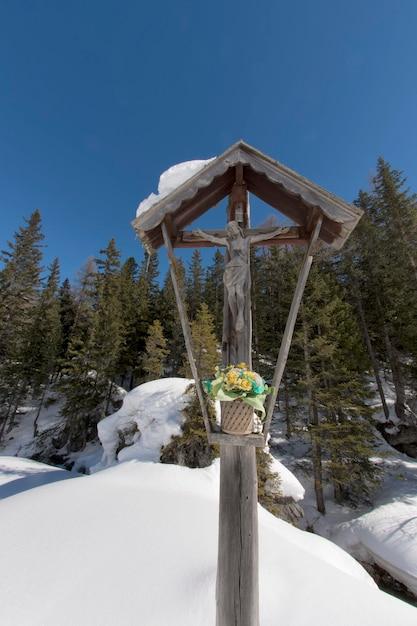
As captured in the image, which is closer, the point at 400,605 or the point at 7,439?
the point at 400,605

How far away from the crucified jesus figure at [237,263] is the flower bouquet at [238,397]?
1.85ft

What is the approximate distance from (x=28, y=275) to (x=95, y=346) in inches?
362

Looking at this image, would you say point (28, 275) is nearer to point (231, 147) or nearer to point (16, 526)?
point (16, 526)

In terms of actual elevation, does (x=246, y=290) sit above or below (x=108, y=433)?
above

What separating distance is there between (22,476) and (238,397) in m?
13.0

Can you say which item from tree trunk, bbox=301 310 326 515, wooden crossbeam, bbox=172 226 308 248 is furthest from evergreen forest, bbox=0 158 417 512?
wooden crossbeam, bbox=172 226 308 248

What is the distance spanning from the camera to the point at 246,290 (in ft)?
9.02

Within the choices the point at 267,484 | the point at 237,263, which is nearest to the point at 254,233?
the point at 237,263

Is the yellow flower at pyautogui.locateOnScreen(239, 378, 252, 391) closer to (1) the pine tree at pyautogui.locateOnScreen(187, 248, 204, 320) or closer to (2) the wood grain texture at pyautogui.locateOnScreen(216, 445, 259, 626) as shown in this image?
(2) the wood grain texture at pyautogui.locateOnScreen(216, 445, 259, 626)

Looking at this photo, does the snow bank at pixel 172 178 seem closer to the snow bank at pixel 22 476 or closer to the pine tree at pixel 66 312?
the snow bank at pixel 22 476

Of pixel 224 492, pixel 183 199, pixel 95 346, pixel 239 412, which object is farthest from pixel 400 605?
pixel 95 346

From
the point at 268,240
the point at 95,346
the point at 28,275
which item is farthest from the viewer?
the point at 28,275

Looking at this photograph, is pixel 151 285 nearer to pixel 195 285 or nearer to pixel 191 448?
pixel 195 285

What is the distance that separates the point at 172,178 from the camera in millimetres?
3357
